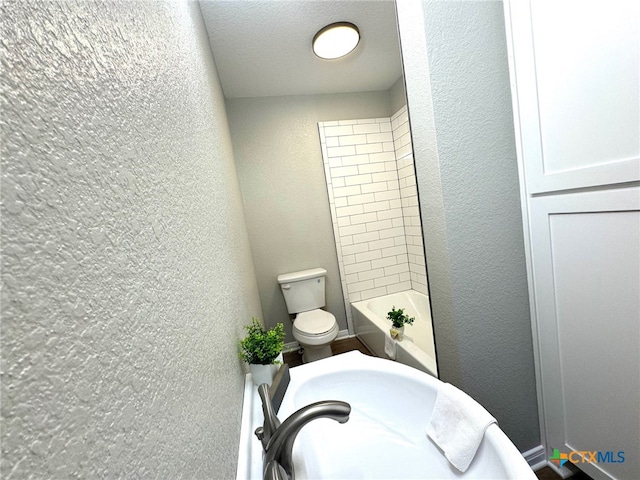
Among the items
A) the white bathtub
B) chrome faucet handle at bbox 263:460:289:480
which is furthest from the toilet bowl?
chrome faucet handle at bbox 263:460:289:480

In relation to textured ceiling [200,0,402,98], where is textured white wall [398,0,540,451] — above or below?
below

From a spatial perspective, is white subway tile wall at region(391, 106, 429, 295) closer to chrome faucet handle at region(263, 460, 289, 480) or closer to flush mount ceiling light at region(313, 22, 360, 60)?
flush mount ceiling light at region(313, 22, 360, 60)

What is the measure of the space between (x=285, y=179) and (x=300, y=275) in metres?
0.84

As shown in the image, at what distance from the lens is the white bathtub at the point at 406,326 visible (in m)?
1.69

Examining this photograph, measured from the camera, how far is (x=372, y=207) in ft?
8.43

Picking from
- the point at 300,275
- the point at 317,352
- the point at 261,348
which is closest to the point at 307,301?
the point at 300,275

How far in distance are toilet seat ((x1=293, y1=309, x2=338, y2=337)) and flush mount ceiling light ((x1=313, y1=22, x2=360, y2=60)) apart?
1.87m

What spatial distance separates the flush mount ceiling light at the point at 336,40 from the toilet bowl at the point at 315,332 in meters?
1.88

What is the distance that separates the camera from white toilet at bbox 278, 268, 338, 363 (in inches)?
85.7

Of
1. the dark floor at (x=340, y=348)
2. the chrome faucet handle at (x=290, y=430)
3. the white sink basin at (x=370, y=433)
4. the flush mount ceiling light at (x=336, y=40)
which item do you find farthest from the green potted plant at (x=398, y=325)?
the flush mount ceiling light at (x=336, y=40)

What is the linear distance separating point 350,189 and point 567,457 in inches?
81.2

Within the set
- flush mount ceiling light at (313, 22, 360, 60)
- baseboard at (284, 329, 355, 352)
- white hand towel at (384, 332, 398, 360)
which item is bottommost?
baseboard at (284, 329, 355, 352)

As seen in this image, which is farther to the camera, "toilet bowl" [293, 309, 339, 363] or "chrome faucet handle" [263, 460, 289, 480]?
"toilet bowl" [293, 309, 339, 363]

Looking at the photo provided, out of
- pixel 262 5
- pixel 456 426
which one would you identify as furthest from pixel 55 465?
pixel 262 5
